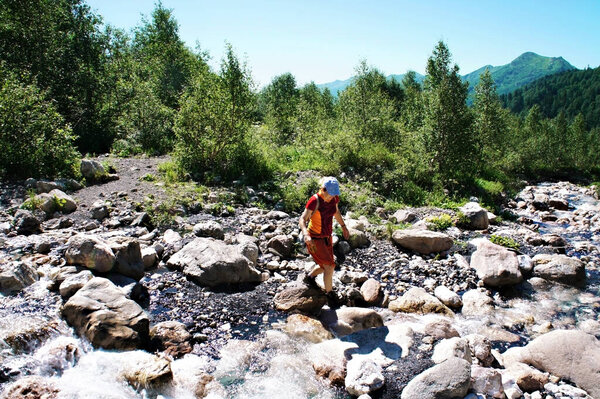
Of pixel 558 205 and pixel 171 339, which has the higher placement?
pixel 171 339

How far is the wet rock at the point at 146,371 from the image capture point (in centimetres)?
533

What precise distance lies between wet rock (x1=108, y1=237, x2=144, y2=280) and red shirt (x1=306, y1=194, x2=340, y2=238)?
13.8 feet

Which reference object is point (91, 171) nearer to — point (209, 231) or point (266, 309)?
point (209, 231)

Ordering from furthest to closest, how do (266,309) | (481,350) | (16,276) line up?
(266,309) < (16,276) < (481,350)

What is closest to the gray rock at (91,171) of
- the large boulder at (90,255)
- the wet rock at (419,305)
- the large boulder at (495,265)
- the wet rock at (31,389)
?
the large boulder at (90,255)

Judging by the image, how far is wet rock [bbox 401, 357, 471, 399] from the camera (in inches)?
204

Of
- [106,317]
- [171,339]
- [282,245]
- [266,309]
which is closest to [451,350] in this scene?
[266,309]

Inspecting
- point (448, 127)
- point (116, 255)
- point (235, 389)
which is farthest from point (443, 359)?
point (448, 127)

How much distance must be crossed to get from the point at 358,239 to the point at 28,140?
12762 millimetres

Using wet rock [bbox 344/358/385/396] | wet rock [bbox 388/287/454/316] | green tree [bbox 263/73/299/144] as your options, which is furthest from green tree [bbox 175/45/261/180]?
wet rock [bbox 344/358/385/396]

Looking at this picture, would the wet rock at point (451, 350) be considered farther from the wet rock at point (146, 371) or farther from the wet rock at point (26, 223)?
the wet rock at point (26, 223)

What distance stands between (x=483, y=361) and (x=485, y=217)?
9035 mm

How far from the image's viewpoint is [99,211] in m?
11.0

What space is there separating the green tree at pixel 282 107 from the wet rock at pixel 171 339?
2188 cm
